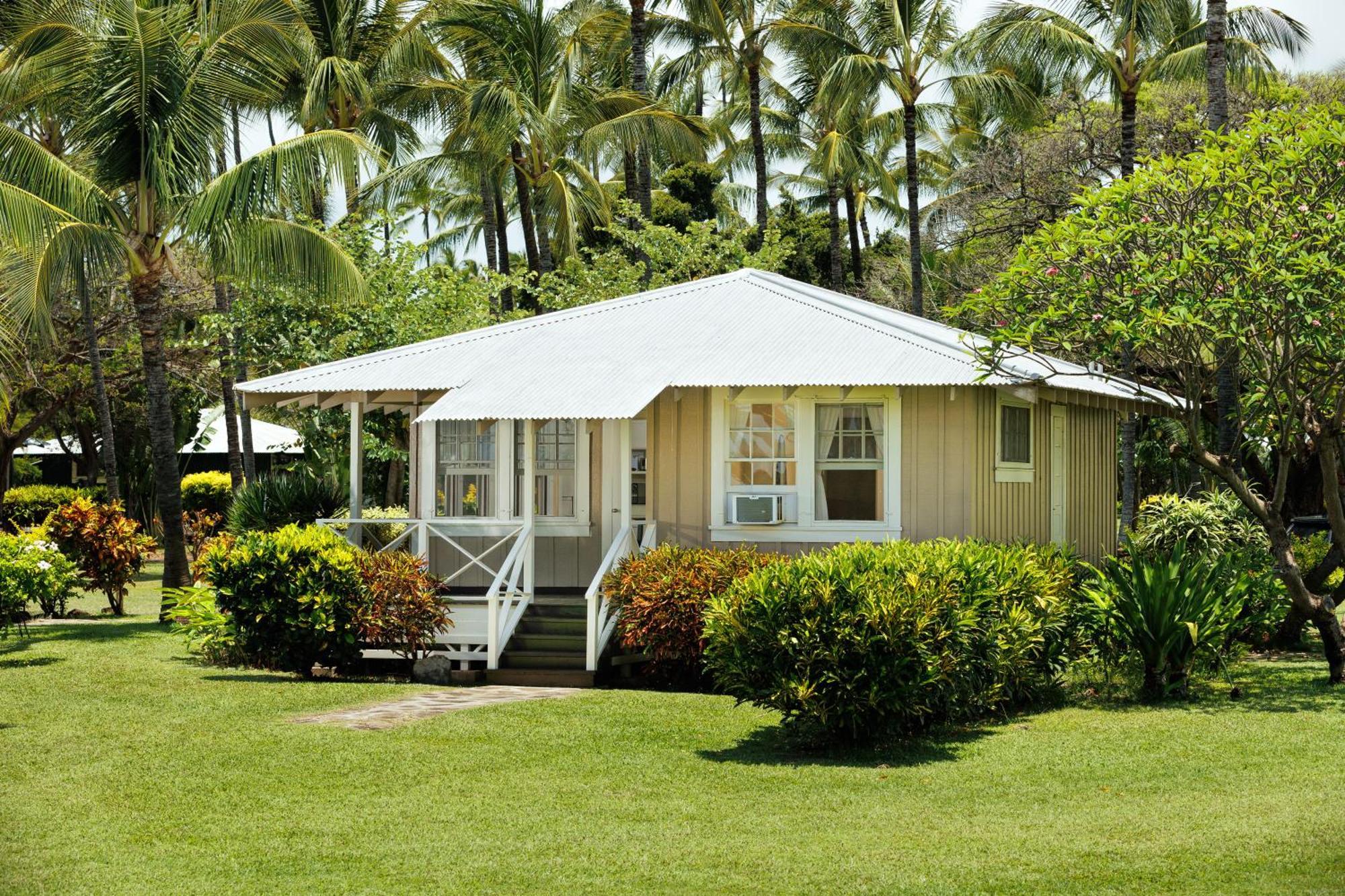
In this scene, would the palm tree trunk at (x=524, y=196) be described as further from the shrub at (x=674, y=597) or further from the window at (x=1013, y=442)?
the shrub at (x=674, y=597)

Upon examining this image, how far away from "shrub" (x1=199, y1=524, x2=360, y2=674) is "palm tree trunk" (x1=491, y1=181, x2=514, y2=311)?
18.0 meters

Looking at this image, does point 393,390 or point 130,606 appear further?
point 130,606

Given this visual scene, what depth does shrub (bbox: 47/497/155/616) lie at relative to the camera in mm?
19391

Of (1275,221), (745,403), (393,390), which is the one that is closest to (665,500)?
(745,403)

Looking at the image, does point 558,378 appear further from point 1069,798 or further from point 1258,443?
point 1258,443

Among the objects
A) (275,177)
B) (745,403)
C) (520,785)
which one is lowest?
(520,785)

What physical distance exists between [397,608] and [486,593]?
196 centimetres

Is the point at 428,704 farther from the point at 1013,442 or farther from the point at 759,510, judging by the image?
the point at 1013,442

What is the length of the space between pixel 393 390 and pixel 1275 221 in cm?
923

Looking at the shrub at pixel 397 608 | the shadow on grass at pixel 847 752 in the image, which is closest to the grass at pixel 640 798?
the shadow on grass at pixel 847 752

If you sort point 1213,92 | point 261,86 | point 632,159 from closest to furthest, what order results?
1. point 1213,92
2. point 261,86
3. point 632,159

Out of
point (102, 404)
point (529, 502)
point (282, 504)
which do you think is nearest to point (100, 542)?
point (282, 504)

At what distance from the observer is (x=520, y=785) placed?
30.5 ft

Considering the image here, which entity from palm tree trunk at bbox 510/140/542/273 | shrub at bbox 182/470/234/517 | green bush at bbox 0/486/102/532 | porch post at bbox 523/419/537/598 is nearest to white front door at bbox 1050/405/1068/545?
porch post at bbox 523/419/537/598
